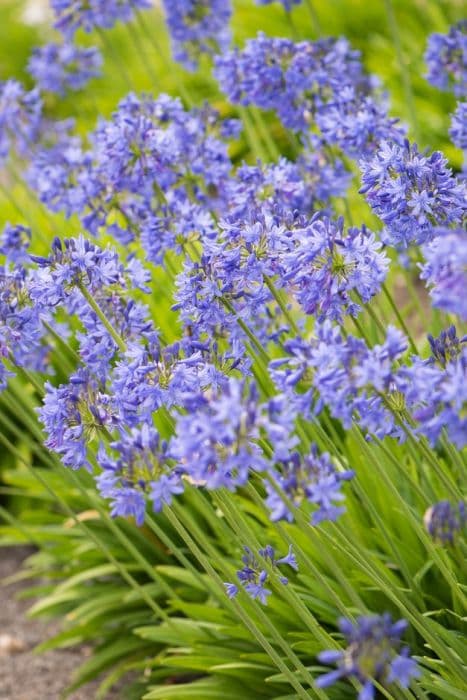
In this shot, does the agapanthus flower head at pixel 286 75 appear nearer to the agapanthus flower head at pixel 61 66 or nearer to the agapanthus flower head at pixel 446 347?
the agapanthus flower head at pixel 61 66

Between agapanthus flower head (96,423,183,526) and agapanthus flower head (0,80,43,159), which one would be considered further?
agapanthus flower head (0,80,43,159)

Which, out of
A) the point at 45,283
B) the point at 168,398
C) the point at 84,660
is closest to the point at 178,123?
the point at 45,283

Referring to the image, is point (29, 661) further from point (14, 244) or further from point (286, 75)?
point (286, 75)

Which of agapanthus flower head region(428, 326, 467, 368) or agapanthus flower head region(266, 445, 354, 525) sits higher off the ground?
agapanthus flower head region(428, 326, 467, 368)

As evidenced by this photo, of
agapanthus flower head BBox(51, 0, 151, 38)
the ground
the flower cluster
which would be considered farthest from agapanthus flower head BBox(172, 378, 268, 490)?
agapanthus flower head BBox(51, 0, 151, 38)

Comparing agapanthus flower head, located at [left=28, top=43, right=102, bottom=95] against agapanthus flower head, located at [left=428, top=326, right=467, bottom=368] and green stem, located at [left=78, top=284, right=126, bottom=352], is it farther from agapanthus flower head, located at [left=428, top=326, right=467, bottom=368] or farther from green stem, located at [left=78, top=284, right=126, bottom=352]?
agapanthus flower head, located at [left=428, top=326, right=467, bottom=368]

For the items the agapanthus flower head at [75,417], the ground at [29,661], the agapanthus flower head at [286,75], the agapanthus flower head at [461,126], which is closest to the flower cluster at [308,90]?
the agapanthus flower head at [286,75]

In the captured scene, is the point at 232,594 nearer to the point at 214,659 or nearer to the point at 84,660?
the point at 214,659
